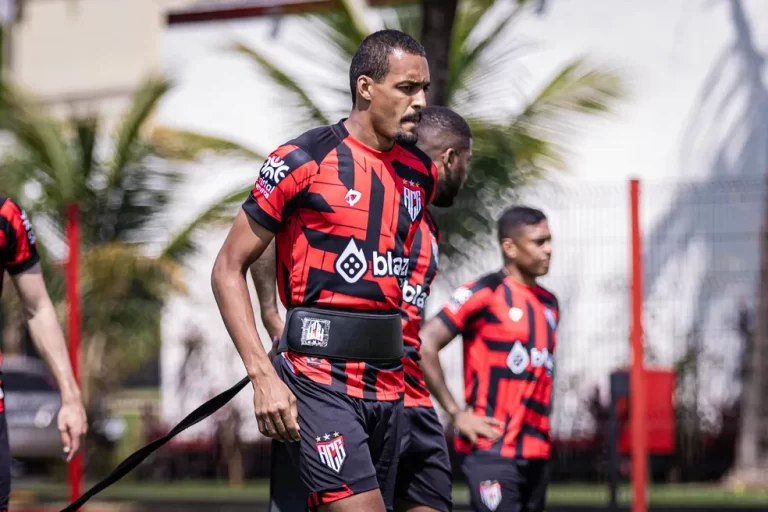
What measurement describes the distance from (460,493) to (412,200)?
889cm

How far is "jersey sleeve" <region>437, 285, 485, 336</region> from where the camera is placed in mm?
6008

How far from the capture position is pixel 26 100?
16.5 meters

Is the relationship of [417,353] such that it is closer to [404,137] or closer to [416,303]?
[416,303]

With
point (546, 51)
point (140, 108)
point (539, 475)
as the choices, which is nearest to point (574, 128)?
point (546, 51)

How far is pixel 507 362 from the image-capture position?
19.9 ft

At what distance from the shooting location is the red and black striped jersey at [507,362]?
600 cm

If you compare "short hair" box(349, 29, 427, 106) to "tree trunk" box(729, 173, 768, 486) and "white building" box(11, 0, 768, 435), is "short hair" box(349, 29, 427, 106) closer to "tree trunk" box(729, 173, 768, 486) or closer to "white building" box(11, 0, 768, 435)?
"white building" box(11, 0, 768, 435)

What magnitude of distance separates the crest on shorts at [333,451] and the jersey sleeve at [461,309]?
1948mm

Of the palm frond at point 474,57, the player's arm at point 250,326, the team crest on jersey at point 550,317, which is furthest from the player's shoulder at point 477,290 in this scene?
the palm frond at point 474,57

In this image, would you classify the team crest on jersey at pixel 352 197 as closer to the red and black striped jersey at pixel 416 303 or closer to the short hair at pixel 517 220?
the red and black striped jersey at pixel 416 303

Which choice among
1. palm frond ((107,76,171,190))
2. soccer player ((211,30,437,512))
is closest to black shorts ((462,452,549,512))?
soccer player ((211,30,437,512))

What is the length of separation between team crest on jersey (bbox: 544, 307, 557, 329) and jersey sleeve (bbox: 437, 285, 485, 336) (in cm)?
34

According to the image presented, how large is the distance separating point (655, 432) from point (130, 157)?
8.11 meters

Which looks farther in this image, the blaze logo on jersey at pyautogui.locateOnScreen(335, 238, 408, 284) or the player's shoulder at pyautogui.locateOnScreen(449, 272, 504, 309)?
the player's shoulder at pyautogui.locateOnScreen(449, 272, 504, 309)
